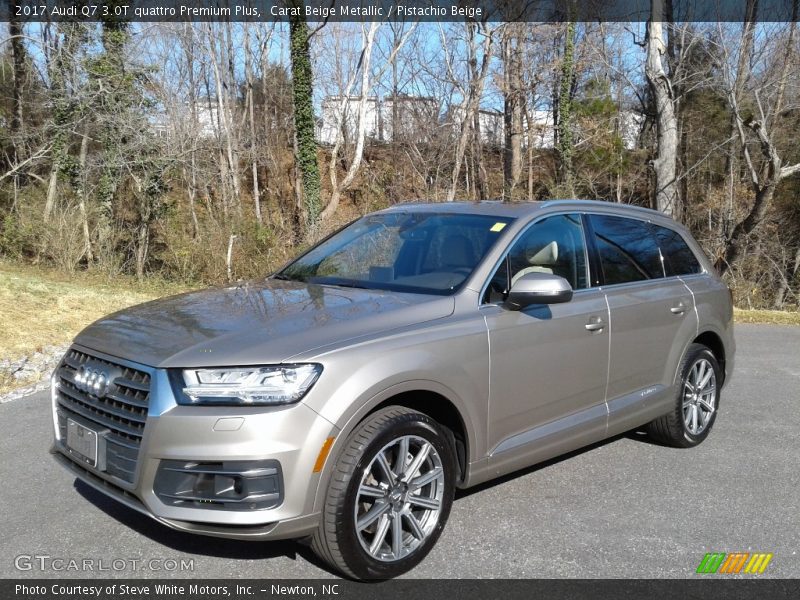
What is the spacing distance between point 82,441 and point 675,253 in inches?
173

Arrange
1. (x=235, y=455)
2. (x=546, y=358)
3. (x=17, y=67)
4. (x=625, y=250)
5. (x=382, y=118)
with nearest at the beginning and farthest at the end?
(x=235, y=455) < (x=546, y=358) < (x=625, y=250) < (x=17, y=67) < (x=382, y=118)

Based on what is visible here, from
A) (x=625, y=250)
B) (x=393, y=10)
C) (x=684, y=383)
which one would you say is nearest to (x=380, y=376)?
(x=625, y=250)

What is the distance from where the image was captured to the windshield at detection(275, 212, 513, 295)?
14.1ft

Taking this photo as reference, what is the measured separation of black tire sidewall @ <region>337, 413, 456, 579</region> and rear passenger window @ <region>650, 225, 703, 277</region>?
8.92ft

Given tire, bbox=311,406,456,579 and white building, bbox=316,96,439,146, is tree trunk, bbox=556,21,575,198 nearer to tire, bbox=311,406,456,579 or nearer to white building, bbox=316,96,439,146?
white building, bbox=316,96,439,146

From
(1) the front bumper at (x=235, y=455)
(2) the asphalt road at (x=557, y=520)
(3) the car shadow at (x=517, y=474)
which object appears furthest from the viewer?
(3) the car shadow at (x=517, y=474)

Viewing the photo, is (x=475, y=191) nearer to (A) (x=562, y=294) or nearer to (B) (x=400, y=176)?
(B) (x=400, y=176)

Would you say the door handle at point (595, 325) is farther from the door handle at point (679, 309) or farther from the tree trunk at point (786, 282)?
the tree trunk at point (786, 282)

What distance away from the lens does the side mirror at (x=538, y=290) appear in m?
3.95

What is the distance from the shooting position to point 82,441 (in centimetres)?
361

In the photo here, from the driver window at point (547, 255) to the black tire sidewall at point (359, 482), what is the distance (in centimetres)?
86

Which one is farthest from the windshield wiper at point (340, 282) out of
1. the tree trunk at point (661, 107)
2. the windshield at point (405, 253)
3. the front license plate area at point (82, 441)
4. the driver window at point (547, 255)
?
the tree trunk at point (661, 107)

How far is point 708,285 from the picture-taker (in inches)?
231

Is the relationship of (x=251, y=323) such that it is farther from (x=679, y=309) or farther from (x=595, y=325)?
(x=679, y=309)
